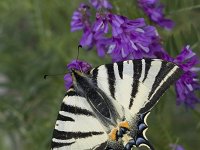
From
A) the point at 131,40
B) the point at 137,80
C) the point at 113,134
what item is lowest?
the point at 113,134

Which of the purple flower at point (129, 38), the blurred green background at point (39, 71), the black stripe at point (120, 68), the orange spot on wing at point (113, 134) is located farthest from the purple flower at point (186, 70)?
the blurred green background at point (39, 71)

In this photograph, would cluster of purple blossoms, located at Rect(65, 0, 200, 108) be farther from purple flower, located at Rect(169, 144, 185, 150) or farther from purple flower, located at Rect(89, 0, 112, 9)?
purple flower, located at Rect(169, 144, 185, 150)

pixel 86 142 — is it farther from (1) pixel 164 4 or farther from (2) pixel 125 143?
(1) pixel 164 4

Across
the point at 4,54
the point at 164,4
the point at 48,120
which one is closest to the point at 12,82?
the point at 4,54

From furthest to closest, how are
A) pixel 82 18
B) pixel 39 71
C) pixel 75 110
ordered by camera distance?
pixel 39 71 → pixel 82 18 → pixel 75 110

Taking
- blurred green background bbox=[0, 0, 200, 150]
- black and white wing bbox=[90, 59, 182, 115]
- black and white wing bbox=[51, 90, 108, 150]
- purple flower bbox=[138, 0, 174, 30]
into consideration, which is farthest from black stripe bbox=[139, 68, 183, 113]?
blurred green background bbox=[0, 0, 200, 150]

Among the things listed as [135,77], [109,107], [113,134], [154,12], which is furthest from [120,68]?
[154,12]

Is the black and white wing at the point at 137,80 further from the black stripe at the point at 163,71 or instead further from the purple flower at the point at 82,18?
the purple flower at the point at 82,18

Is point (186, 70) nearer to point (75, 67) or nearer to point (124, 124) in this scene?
point (124, 124)
